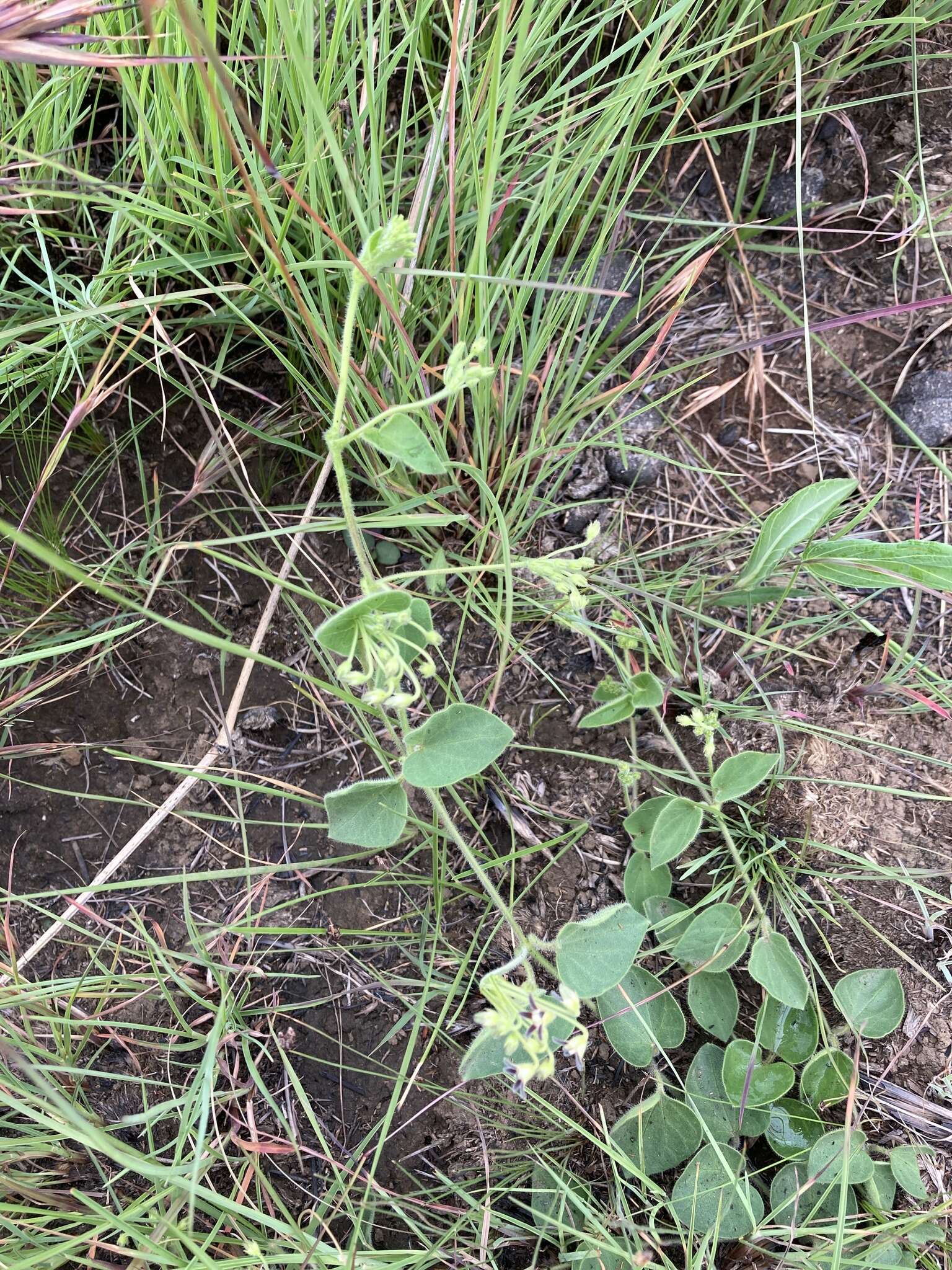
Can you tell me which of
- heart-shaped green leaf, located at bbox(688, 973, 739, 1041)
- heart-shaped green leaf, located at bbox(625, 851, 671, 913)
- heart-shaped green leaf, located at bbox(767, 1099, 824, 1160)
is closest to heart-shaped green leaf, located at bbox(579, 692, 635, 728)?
heart-shaped green leaf, located at bbox(625, 851, 671, 913)

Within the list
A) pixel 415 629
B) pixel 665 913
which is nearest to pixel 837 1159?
pixel 665 913

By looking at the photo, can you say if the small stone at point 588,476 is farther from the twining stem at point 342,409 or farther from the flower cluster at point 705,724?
the twining stem at point 342,409

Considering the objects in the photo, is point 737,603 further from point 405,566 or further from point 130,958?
point 130,958

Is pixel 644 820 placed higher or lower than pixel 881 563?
lower

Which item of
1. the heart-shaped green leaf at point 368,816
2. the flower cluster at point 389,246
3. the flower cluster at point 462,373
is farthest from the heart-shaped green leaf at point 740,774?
the flower cluster at point 389,246

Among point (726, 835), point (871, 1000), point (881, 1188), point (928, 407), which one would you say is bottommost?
point (881, 1188)

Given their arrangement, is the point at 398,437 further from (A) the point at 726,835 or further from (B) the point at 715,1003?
(B) the point at 715,1003
